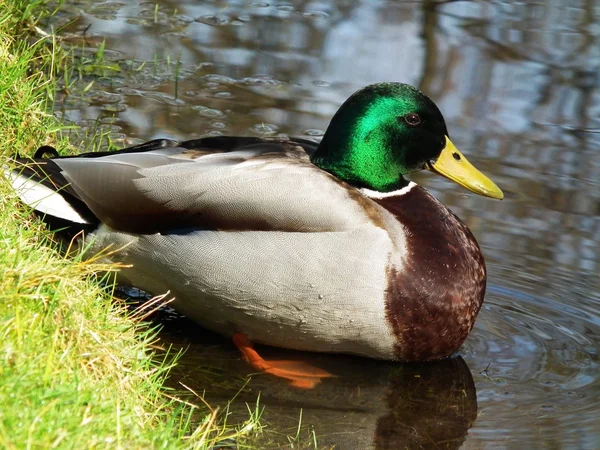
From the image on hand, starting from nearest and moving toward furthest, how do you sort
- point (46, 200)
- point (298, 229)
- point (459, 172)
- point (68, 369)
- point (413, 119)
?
point (68, 369) → point (298, 229) → point (46, 200) → point (413, 119) → point (459, 172)

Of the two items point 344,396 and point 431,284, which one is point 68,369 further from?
point 431,284

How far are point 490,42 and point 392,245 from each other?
14.7ft

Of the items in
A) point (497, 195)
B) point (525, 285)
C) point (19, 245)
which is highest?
point (19, 245)

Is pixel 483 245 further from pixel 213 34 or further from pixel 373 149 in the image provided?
pixel 213 34

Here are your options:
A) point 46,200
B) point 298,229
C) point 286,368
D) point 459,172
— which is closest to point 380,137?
point 459,172

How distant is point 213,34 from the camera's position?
8234mm

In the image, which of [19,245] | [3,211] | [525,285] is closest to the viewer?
[19,245]

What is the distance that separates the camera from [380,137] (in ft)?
15.9

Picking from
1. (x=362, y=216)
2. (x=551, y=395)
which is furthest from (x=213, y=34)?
(x=551, y=395)

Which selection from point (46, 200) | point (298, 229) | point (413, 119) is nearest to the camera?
Answer: point (298, 229)

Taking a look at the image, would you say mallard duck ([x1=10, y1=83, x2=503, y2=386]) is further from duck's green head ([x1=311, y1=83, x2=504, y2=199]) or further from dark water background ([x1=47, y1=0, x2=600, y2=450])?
dark water background ([x1=47, y1=0, x2=600, y2=450])

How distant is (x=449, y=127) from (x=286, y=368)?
2895 millimetres

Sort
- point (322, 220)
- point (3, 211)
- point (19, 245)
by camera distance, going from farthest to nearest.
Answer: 1. point (322, 220)
2. point (3, 211)
3. point (19, 245)

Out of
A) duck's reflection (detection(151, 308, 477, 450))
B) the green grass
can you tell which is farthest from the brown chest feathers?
the green grass
